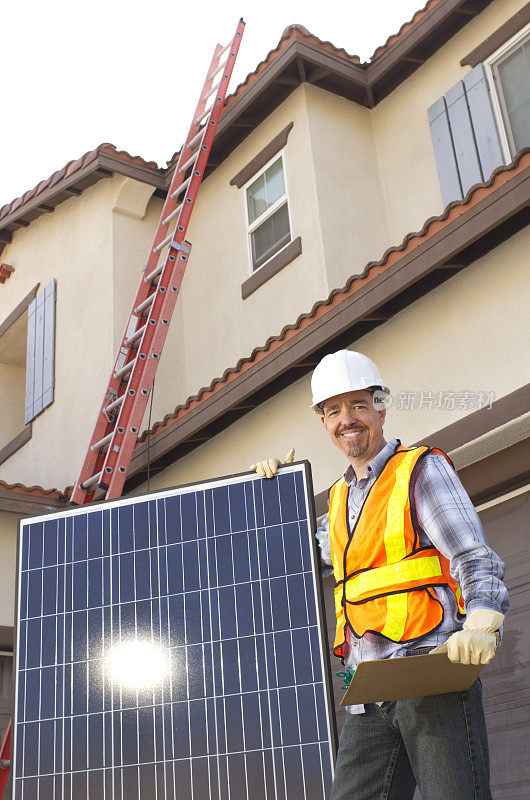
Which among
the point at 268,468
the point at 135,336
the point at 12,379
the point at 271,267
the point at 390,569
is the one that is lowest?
the point at 390,569

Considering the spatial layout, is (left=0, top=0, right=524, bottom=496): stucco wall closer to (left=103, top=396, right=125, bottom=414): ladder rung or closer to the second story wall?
the second story wall

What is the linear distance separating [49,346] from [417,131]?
5.24 m

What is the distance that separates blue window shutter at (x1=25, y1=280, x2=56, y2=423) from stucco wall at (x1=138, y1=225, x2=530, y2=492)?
508cm

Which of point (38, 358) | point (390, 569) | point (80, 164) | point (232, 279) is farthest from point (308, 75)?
point (390, 569)

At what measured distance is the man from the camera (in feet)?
9.71

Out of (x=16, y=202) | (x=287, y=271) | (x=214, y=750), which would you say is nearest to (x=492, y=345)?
(x=214, y=750)

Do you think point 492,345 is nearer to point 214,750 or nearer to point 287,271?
point 214,750

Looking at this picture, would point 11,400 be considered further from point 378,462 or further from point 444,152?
point 378,462

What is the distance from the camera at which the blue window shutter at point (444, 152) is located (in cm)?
898

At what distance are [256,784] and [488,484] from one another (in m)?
2.55

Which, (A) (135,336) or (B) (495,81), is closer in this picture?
(A) (135,336)

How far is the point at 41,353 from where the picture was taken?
12.1 metres

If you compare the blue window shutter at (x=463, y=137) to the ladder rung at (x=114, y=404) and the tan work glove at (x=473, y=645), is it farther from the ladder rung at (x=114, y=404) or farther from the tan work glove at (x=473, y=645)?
Answer: the tan work glove at (x=473, y=645)

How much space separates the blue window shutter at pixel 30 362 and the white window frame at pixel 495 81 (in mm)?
6584
